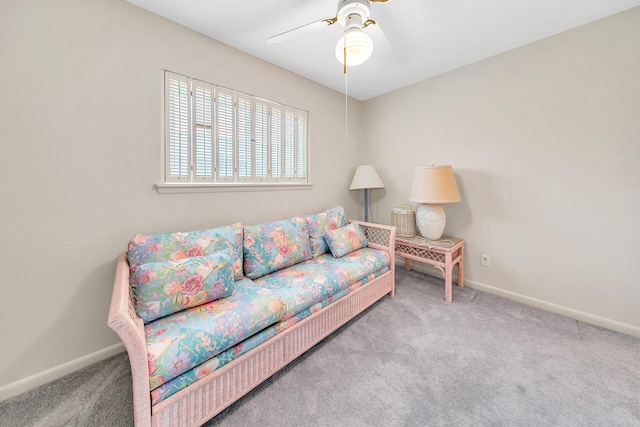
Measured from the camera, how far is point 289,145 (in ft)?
8.41

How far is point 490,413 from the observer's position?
1195 mm

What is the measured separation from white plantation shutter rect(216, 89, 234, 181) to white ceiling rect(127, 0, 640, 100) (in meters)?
0.49

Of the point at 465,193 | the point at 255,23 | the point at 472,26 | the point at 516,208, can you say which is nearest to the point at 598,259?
the point at 516,208

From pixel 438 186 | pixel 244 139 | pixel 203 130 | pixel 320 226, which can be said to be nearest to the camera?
pixel 203 130

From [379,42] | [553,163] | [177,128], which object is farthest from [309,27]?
[553,163]

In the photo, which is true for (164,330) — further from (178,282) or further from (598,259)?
(598,259)

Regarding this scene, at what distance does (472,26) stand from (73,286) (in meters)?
3.42

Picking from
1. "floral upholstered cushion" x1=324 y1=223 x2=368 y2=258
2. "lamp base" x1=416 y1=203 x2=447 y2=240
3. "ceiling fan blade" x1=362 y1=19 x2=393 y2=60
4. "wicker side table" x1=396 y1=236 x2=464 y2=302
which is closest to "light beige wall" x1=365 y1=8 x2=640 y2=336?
"wicker side table" x1=396 y1=236 x2=464 y2=302

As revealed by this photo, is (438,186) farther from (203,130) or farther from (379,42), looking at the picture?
(203,130)

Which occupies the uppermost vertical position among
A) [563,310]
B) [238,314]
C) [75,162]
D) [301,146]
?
[301,146]

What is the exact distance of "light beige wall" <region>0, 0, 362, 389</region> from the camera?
1.30 m

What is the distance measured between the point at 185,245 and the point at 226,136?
103 centimetres

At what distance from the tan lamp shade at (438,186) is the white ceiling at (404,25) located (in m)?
1.11

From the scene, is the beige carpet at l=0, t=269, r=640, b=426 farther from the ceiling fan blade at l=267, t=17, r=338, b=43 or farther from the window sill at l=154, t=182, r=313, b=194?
the ceiling fan blade at l=267, t=17, r=338, b=43
